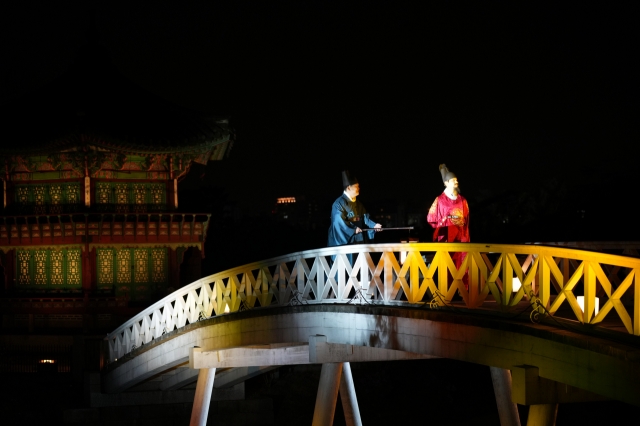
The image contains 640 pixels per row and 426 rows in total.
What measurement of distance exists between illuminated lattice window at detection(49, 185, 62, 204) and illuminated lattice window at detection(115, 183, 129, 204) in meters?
2.11

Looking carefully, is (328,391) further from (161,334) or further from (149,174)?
(149,174)

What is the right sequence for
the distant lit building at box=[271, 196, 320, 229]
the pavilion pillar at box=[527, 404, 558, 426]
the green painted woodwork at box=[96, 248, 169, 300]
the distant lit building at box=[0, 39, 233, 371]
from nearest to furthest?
the pavilion pillar at box=[527, 404, 558, 426] < the distant lit building at box=[0, 39, 233, 371] < the green painted woodwork at box=[96, 248, 169, 300] < the distant lit building at box=[271, 196, 320, 229]

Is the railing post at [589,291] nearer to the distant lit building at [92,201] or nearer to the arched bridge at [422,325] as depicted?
the arched bridge at [422,325]

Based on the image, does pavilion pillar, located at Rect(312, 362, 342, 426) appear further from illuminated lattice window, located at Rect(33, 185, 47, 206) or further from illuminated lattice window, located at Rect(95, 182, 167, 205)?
illuminated lattice window, located at Rect(33, 185, 47, 206)

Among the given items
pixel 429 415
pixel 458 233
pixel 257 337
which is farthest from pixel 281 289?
pixel 429 415

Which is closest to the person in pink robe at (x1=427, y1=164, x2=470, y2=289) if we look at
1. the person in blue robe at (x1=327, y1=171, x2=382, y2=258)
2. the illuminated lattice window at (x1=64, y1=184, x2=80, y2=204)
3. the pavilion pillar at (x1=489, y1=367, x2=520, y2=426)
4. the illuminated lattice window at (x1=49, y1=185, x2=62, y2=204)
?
Result: the person in blue robe at (x1=327, y1=171, x2=382, y2=258)

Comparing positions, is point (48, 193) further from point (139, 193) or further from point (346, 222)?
point (346, 222)

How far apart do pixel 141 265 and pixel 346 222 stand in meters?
21.8

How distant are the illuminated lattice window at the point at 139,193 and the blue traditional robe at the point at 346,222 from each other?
21.5 meters

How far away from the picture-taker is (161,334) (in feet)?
80.5

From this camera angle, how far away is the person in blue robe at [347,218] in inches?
760

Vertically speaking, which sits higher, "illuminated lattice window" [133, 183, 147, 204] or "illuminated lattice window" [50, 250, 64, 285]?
"illuminated lattice window" [133, 183, 147, 204]

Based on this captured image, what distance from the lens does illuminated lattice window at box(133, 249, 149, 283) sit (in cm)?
3966

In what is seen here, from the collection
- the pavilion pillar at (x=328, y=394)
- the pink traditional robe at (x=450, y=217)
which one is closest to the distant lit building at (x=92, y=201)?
the pavilion pillar at (x=328, y=394)
